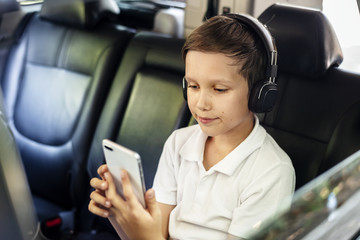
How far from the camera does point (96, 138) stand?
1.77 meters

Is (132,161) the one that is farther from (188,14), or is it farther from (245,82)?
(188,14)

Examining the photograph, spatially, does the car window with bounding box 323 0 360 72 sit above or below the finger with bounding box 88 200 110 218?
above

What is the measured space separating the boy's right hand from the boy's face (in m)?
0.23

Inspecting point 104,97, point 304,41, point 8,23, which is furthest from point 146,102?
point 8,23

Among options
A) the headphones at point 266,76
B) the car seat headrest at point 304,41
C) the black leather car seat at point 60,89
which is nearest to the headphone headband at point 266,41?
the headphones at point 266,76

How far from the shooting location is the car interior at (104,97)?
3.87 feet

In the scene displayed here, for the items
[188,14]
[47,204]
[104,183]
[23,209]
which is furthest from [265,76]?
[47,204]

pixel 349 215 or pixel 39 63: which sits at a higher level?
pixel 349 215

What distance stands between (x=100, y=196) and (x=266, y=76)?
1.40 ft

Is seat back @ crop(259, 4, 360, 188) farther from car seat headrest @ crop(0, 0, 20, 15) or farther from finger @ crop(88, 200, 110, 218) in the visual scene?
car seat headrest @ crop(0, 0, 20, 15)

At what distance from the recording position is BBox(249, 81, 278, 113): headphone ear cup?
93cm

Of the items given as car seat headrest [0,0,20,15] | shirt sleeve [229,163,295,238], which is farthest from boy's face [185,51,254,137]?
car seat headrest [0,0,20,15]

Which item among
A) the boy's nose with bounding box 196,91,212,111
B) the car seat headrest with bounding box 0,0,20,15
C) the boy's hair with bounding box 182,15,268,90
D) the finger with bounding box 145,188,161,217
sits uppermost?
the boy's hair with bounding box 182,15,268,90

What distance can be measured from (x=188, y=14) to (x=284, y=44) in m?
0.86
